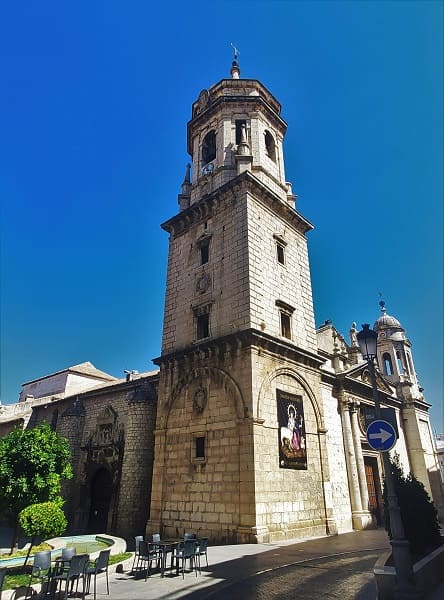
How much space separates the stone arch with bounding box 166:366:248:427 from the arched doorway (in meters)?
8.53

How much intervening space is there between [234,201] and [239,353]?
310 inches

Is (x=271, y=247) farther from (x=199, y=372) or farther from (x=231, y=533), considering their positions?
(x=231, y=533)

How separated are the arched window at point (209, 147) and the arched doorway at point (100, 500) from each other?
19.3m

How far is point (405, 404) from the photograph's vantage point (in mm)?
28734

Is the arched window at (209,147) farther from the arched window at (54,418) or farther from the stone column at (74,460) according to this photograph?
the arched window at (54,418)

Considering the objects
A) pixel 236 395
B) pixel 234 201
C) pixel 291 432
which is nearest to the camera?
pixel 236 395

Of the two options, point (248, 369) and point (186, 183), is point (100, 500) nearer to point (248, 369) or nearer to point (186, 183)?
point (248, 369)

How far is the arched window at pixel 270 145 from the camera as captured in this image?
2262 cm

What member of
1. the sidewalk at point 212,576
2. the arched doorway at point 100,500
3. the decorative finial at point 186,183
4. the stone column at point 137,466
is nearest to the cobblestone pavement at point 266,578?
the sidewalk at point 212,576

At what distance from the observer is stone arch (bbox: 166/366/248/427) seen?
14.2m

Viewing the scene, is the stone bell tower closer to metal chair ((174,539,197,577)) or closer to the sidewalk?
the sidewalk

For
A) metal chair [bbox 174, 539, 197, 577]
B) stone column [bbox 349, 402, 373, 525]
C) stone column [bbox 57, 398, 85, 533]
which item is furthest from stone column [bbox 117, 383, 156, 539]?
stone column [bbox 349, 402, 373, 525]

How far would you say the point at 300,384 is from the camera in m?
17.2

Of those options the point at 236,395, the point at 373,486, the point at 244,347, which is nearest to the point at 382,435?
the point at 236,395
